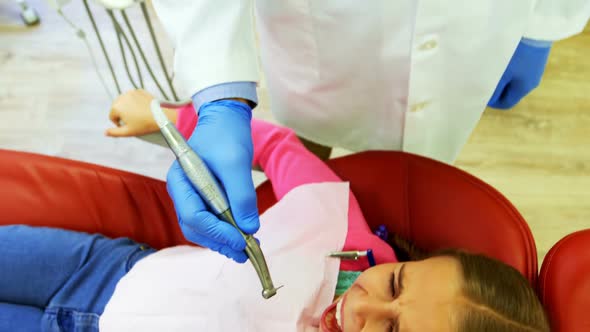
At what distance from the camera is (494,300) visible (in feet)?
2.51

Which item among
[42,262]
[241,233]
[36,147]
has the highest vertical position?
[241,233]

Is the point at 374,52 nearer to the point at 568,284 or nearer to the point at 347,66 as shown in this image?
the point at 347,66

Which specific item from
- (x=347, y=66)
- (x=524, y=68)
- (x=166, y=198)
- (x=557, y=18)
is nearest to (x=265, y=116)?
(x=166, y=198)

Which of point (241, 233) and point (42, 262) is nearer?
point (241, 233)

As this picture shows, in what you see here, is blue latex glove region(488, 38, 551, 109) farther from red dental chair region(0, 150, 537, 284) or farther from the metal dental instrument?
the metal dental instrument

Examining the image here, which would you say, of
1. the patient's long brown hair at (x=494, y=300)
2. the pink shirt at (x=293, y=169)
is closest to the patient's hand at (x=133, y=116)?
the pink shirt at (x=293, y=169)

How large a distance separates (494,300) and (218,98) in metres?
0.57

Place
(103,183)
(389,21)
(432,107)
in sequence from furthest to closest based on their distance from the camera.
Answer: (103,183), (432,107), (389,21)

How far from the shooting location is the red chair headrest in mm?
944

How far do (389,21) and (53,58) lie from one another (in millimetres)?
1606

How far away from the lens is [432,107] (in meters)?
0.94

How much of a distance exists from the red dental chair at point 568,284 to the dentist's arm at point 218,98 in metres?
0.58

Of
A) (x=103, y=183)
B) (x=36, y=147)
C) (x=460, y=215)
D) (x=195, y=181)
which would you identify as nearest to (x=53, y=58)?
(x=36, y=147)

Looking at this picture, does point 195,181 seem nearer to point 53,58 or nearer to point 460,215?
point 460,215
